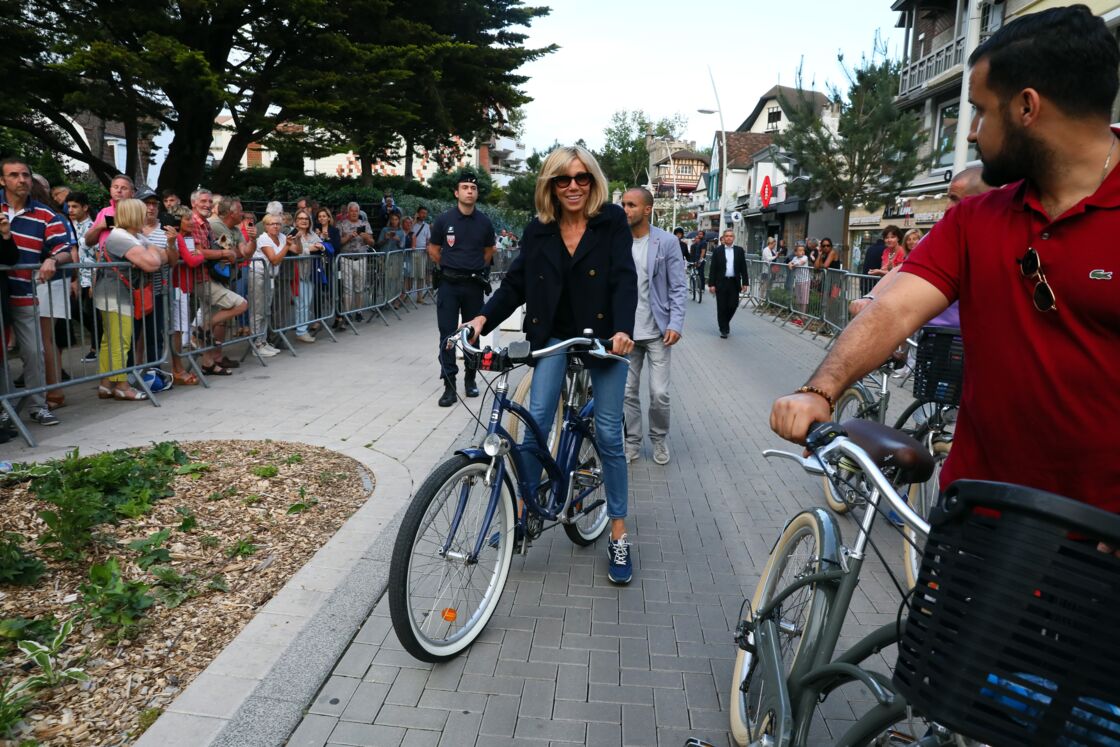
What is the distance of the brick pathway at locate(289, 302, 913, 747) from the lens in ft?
9.91

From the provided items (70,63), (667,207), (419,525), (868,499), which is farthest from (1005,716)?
(667,207)

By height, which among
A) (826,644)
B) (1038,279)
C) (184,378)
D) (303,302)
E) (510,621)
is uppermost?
(1038,279)

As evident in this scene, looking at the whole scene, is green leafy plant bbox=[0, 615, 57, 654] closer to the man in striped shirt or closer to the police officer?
the man in striped shirt

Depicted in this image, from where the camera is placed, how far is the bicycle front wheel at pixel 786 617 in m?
2.41

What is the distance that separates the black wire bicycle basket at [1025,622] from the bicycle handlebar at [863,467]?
6.5 inches

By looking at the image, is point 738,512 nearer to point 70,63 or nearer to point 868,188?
point 70,63

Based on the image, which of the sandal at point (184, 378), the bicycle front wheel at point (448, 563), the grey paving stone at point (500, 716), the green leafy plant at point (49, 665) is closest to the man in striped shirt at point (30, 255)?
the sandal at point (184, 378)

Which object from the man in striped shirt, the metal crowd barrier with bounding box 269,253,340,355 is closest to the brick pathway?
the man in striped shirt

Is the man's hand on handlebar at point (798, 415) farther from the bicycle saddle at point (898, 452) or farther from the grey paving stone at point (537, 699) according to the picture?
the grey paving stone at point (537, 699)

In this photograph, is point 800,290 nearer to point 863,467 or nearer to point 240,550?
point 240,550

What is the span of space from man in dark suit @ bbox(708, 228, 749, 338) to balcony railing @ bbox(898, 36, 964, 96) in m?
16.4

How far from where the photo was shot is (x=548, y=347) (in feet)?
12.3

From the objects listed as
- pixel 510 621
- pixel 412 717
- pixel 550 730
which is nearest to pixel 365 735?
pixel 412 717

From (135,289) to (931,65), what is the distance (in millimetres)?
33448
